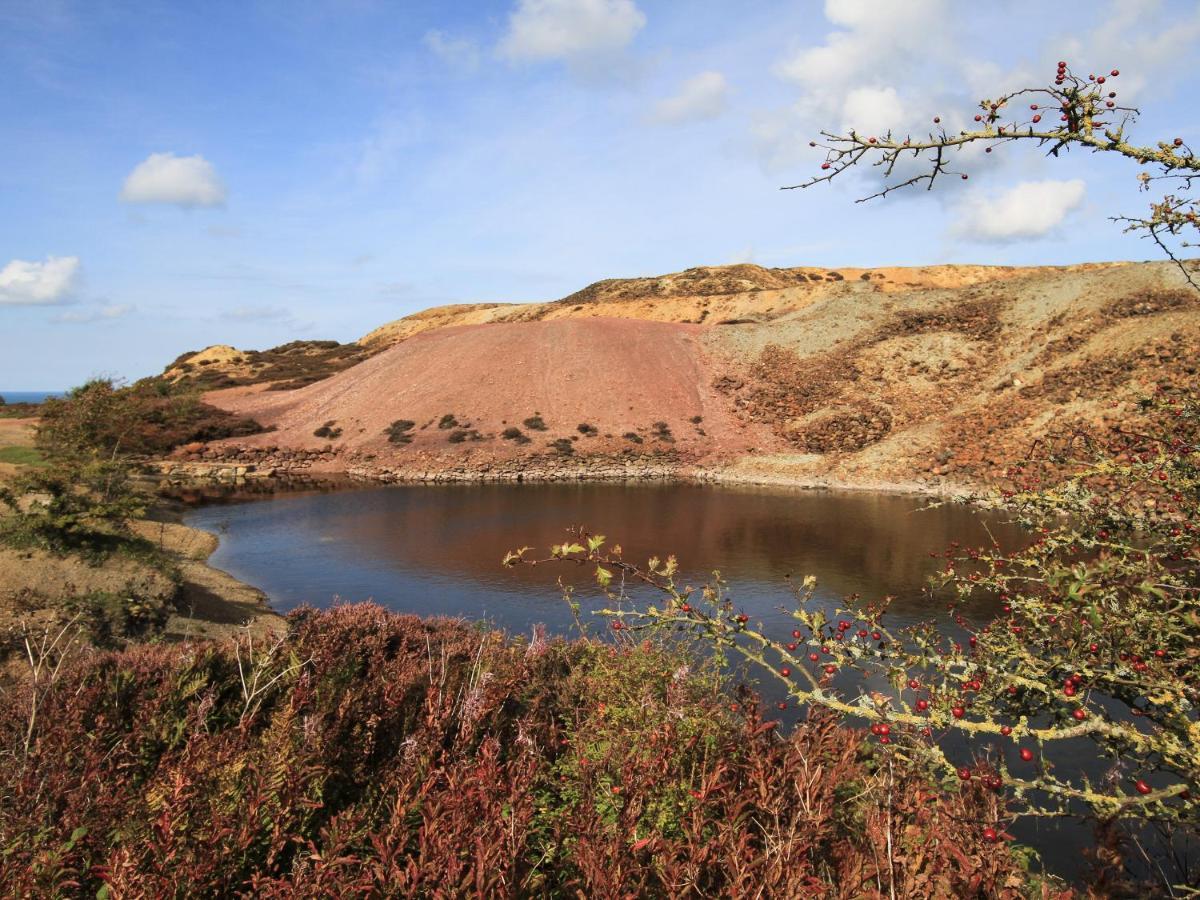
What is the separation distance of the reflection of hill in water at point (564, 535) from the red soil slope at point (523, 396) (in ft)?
32.4

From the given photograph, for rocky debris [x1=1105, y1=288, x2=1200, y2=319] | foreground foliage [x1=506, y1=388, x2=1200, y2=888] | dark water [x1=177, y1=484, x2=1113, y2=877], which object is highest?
rocky debris [x1=1105, y1=288, x2=1200, y2=319]

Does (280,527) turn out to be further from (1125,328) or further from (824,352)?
(1125,328)

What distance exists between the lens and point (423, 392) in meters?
56.1

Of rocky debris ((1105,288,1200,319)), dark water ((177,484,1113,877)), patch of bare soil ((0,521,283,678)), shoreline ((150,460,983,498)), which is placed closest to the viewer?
patch of bare soil ((0,521,283,678))

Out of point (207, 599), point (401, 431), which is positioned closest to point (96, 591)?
point (207, 599)

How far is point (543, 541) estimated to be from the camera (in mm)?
25531

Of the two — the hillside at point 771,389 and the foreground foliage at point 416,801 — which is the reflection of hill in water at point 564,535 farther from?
the foreground foliage at point 416,801

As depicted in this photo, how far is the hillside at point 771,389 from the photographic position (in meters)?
40.5

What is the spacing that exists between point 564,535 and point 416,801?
853 inches

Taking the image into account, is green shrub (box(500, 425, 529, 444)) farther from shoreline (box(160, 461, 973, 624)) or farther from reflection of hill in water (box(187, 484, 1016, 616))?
reflection of hill in water (box(187, 484, 1016, 616))

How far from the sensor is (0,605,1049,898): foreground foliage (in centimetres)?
356

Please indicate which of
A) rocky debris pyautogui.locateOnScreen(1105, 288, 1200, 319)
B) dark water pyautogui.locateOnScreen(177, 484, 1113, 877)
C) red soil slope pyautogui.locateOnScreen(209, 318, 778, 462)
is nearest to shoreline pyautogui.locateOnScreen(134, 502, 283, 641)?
dark water pyautogui.locateOnScreen(177, 484, 1113, 877)

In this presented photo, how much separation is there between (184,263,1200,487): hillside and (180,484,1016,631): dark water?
721 cm

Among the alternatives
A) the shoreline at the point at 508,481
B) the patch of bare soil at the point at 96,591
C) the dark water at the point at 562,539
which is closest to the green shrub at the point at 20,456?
the shoreline at the point at 508,481
